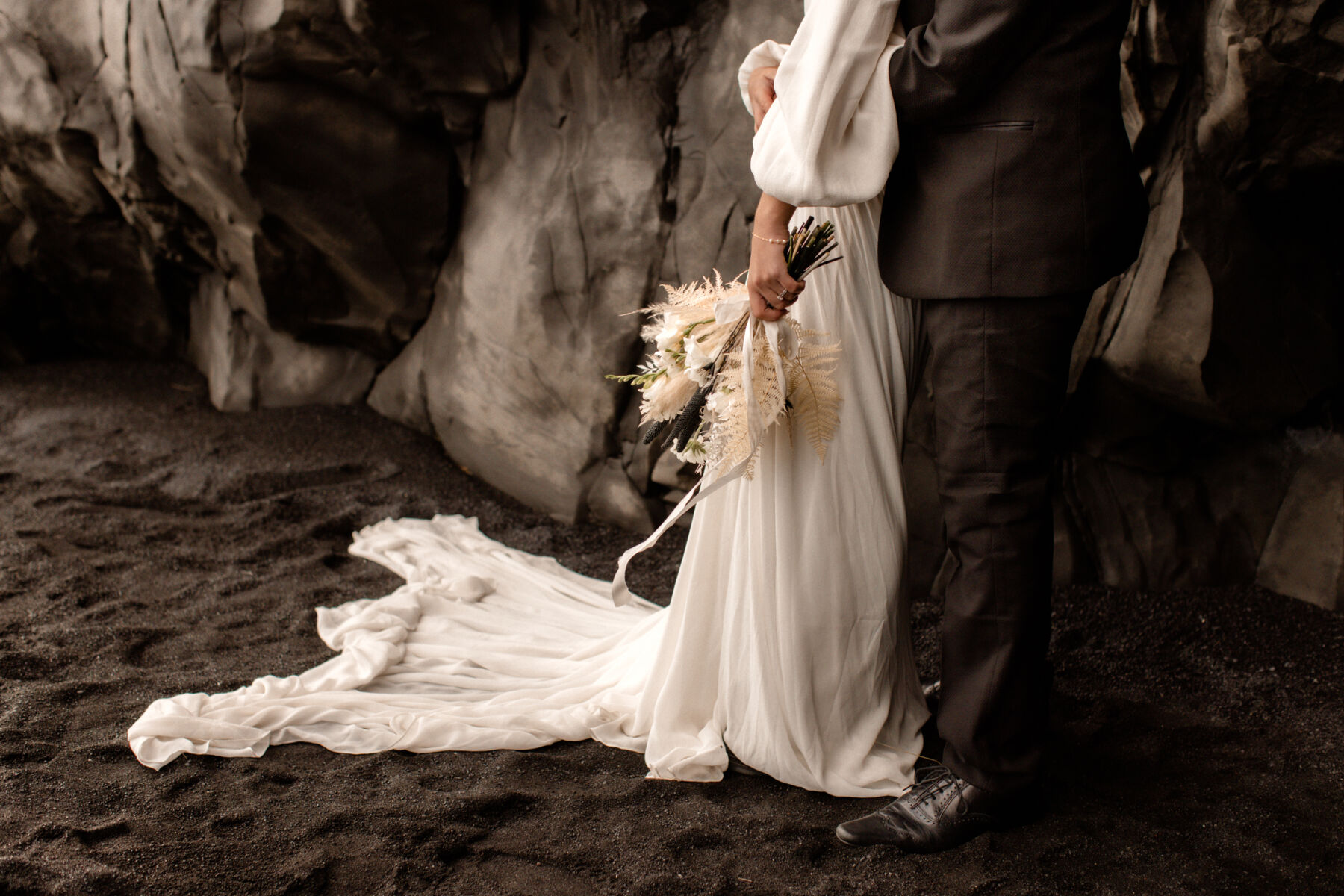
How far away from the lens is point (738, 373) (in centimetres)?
190

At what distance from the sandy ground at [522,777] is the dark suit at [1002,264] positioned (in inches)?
12.6

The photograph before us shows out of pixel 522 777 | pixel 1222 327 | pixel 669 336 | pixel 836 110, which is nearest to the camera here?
pixel 836 110

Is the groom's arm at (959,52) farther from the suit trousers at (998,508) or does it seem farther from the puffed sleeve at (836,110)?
the suit trousers at (998,508)

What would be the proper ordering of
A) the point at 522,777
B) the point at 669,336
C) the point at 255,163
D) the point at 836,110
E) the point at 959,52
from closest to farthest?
the point at 959,52
the point at 836,110
the point at 669,336
the point at 522,777
the point at 255,163

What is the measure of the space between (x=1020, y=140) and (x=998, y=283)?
23cm

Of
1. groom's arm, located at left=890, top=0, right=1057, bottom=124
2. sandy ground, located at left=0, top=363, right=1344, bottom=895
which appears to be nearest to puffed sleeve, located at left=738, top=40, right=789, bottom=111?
groom's arm, located at left=890, top=0, right=1057, bottom=124

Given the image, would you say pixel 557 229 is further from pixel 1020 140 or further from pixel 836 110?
pixel 1020 140

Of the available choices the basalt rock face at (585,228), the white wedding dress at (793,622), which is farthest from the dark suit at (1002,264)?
the basalt rock face at (585,228)

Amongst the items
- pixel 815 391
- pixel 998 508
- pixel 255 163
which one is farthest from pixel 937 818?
pixel 255 163

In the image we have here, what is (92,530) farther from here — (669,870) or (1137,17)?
(1137,17)

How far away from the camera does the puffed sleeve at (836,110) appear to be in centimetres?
169

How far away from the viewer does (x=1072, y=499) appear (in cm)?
312

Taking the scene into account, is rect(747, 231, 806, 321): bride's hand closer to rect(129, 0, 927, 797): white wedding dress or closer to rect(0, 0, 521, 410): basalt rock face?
rect(129, 0, 927, 797): white wedding dress

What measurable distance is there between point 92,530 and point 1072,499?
321 centimetres
